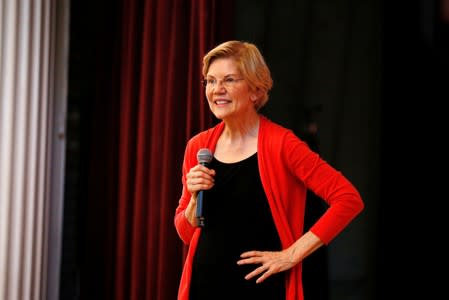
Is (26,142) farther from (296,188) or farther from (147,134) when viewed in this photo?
(296,188)

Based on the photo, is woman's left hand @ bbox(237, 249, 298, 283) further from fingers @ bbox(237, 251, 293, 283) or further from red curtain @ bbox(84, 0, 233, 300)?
red curtain @ bbox(84, 0, 233, 300)

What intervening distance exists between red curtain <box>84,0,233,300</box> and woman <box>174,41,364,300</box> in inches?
29.5

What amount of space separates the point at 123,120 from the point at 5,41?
0.63 metres

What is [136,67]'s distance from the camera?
103 inches

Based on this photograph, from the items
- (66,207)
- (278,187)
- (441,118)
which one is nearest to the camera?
(278,187)

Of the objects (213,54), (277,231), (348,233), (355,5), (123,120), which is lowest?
(348,233)

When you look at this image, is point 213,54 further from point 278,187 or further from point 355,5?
point 355,5

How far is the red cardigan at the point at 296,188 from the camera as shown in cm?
155

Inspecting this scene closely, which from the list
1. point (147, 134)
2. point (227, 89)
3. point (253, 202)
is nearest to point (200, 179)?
point (253, 202)

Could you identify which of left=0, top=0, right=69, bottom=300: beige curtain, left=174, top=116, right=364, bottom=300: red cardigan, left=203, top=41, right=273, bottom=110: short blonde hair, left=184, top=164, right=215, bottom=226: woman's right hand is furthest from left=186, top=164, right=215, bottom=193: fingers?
left=0, top=0, right=69, bottom=300: beige curtain

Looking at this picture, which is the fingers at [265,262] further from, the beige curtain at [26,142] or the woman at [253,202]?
the beige curtain at [26,142]

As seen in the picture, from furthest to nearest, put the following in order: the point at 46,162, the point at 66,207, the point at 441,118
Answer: the point at 66,207
the point at 46,162
the point at 441,118

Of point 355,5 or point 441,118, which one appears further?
point 355,5

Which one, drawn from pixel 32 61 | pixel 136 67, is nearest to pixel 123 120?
pixel 136 67
